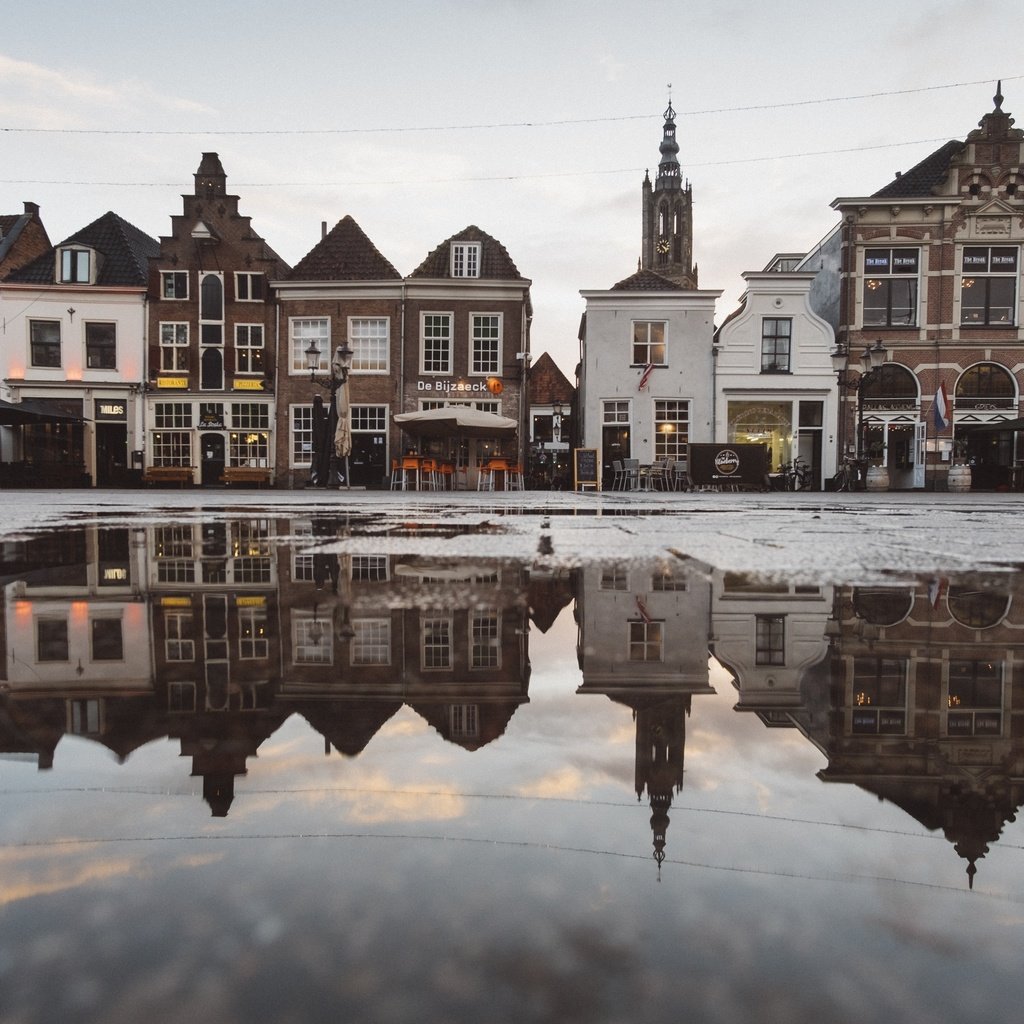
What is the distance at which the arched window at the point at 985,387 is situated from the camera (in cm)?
2556

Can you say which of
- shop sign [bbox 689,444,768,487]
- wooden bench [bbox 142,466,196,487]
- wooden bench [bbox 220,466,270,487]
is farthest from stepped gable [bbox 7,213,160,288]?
shop sign [bbox 689,444,768,487]

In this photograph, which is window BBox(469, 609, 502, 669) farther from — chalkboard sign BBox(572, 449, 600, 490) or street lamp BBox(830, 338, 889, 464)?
street lamp BBox(830, 338, 889, 464)

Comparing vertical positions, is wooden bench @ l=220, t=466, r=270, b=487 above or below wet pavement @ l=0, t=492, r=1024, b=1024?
above

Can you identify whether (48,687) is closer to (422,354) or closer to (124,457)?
(422,354)

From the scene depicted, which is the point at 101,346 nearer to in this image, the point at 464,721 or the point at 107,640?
the point at 107,640

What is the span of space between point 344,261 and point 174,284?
590cm

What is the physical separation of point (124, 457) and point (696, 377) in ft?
65.2

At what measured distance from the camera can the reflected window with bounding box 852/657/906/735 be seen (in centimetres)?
115

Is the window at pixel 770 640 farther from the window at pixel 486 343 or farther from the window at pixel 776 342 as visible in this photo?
the window at pixel 776 342

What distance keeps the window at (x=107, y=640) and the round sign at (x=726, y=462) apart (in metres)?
22.6

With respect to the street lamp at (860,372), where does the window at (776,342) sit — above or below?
above

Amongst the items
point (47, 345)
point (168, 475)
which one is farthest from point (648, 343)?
point (47, 345)

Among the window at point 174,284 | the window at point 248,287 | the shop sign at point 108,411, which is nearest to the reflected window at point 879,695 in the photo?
the window at point 248,287

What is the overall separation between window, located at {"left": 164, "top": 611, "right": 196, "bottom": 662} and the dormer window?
30.1m
